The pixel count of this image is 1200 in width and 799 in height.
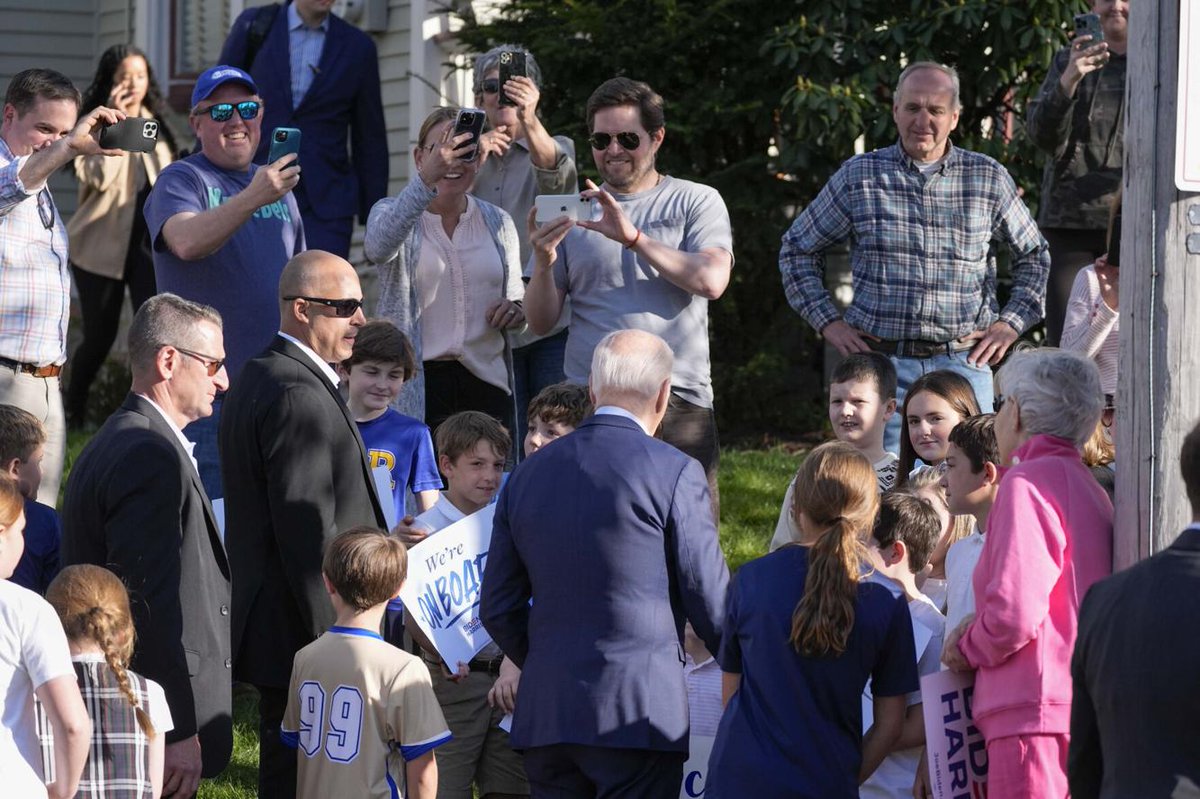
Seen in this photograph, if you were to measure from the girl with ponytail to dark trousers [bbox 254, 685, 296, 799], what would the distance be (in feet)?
→ 4.89

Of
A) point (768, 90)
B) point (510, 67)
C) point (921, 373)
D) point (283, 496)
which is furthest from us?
point (768, 90)

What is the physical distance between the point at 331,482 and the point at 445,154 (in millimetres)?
1895

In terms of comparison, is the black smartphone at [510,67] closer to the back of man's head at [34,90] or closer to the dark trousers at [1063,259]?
the back of man's head at [34,90]

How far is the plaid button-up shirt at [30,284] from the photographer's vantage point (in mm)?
6805

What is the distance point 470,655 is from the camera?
558 centimetres

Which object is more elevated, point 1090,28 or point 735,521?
→ point 1090,28

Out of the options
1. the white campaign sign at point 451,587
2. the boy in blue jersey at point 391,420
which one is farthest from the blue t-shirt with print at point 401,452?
the white campaign sign at point 451,587

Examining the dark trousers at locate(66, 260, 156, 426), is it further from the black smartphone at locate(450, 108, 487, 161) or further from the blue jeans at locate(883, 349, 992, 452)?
the blue jeans at locate(883, 349, 992, 452)

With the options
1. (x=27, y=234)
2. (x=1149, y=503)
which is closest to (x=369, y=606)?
(x=1149, y=503)

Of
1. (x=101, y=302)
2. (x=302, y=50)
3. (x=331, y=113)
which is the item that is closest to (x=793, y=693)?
(x=331, y=113)

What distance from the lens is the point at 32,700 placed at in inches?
169

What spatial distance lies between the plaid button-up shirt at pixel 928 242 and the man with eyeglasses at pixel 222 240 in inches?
89.1

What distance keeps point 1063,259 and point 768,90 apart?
4.22 m

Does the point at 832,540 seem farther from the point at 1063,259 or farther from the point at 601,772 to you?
the point at 1063,259
